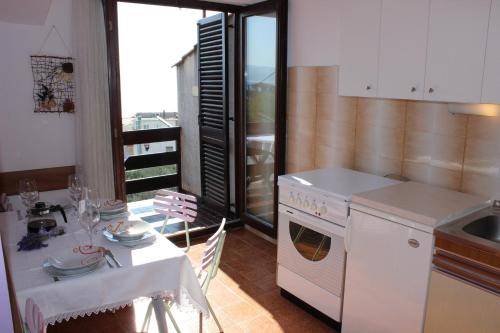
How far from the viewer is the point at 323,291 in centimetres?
265

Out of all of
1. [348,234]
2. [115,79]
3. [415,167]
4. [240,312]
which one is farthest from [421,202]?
[115,79]

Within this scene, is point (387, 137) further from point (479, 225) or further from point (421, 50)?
point (479, 225)

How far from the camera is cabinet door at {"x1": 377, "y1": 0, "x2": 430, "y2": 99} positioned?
2295mm

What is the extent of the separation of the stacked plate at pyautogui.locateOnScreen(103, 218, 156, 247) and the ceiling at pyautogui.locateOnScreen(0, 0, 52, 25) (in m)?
1.23

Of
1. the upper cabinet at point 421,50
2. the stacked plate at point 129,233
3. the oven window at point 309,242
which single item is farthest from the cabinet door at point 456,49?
→ the stacked plate at point 129,233

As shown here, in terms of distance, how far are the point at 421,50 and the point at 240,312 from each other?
199 cm

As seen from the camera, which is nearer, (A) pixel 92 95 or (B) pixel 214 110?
(A) pixel 92 95

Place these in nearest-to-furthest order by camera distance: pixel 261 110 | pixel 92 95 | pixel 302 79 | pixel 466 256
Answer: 1. pixel 466 256
2. pixel 92 95
3. pixel 302 79
4. pixel 261 110

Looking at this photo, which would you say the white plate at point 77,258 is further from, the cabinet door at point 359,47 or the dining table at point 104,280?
the cabinet door at point 359,47

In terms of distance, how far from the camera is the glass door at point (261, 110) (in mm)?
3738

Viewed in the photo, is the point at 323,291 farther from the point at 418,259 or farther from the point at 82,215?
the point at 82,215

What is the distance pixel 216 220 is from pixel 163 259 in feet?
8.98

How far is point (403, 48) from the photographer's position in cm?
239

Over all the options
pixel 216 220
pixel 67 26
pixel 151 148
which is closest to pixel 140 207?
pixel 151 148
